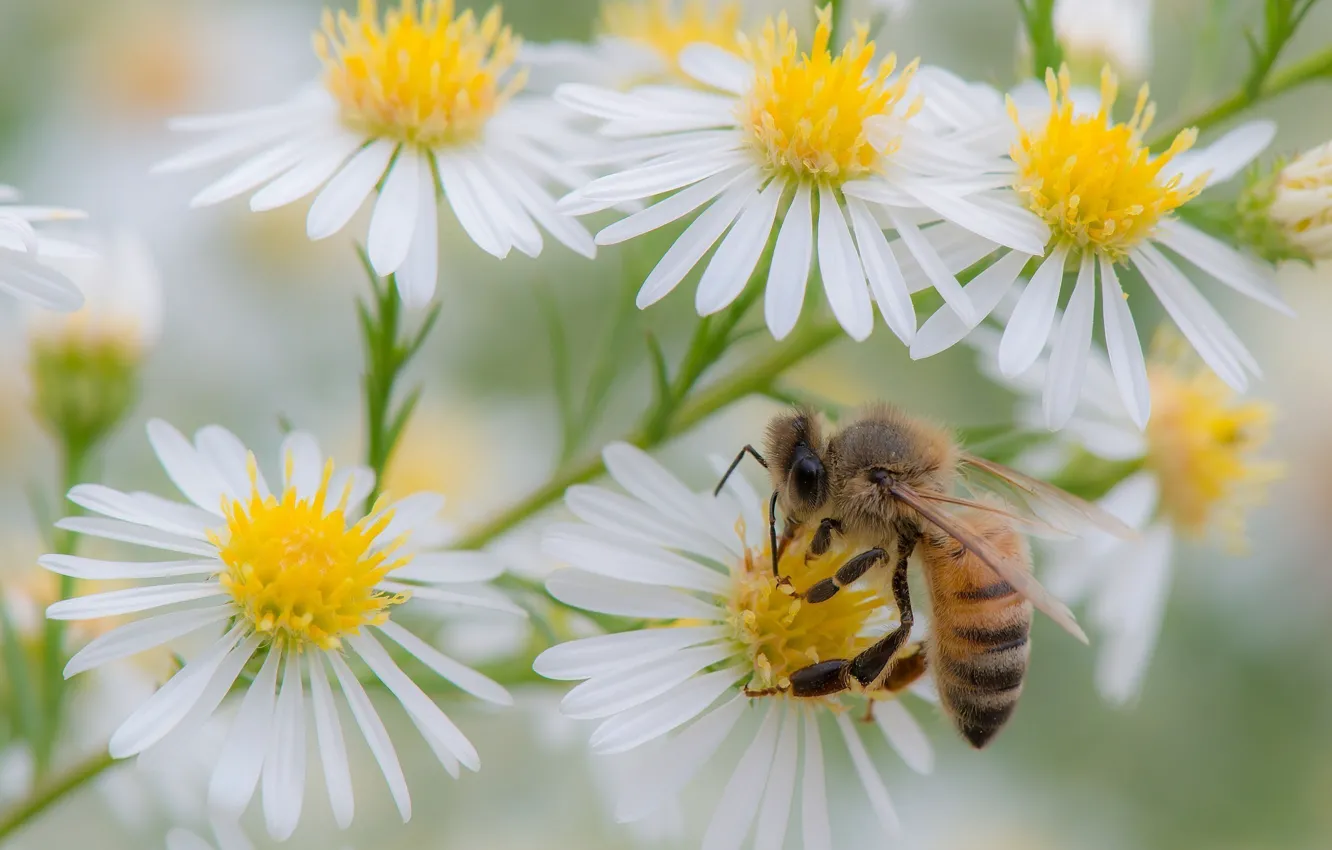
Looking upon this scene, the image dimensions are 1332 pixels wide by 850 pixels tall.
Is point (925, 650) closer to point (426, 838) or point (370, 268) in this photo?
point (370, 268)

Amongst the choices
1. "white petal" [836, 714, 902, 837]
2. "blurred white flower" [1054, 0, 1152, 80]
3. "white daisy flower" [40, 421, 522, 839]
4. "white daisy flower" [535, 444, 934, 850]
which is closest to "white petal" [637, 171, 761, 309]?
"white daisy flower" [535, 444, 934, 850]

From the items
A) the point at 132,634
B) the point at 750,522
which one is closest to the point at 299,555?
the point at 132,634

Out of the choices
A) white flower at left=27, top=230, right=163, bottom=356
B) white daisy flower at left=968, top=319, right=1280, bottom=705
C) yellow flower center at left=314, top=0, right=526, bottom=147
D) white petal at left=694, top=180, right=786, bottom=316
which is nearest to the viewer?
white petal at left=694, top=180, right=786, bottom=316

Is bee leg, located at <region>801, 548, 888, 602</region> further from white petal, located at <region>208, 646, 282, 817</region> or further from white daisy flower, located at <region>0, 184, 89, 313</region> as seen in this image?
white daisy flower, located at <region>0, 184, 89, 313</region>

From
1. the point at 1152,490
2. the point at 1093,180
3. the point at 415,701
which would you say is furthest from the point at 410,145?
the point at 1152,490

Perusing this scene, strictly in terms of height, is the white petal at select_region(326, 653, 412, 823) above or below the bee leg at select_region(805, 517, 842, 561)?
below

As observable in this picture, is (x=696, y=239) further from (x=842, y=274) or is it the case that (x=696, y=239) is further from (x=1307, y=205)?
(x=1307, y=205)
